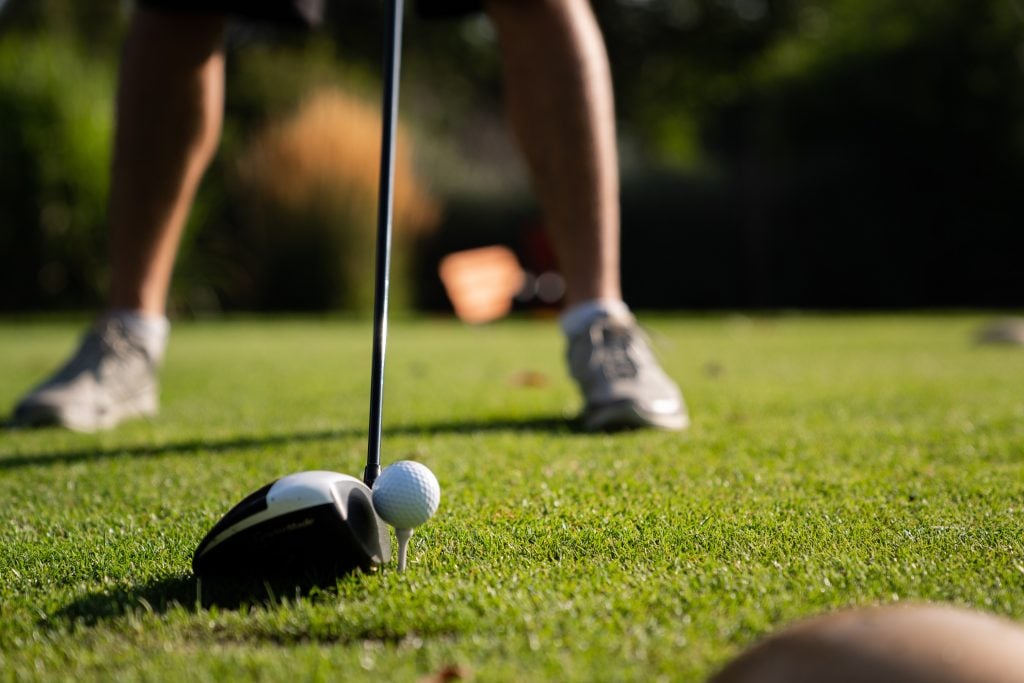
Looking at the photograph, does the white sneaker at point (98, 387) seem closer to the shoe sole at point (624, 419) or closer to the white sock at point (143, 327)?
the white sock at point (143, 327)

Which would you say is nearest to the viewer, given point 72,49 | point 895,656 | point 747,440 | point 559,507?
point 895,656

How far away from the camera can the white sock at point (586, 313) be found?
7.15 ft

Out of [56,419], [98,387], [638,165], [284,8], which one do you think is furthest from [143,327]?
[638,165]

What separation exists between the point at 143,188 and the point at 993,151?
12659 millimetres

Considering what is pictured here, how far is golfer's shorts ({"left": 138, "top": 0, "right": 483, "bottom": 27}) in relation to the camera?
228 centimetres

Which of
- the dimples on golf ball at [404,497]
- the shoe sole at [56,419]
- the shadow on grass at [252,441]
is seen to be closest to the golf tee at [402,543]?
the dimples on golf ball at [404,497]

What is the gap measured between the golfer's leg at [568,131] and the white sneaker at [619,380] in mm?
97

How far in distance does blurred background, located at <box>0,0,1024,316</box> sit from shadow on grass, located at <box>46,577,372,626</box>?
7825 millimetres

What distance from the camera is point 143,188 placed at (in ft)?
7.71

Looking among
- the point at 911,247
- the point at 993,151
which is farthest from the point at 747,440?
the point at 993,151

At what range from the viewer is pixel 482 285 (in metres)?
9.89

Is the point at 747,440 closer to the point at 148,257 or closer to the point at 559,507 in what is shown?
the point at 559,507

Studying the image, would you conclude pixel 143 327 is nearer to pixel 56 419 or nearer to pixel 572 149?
pixel 56 419

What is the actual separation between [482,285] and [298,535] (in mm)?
8876
